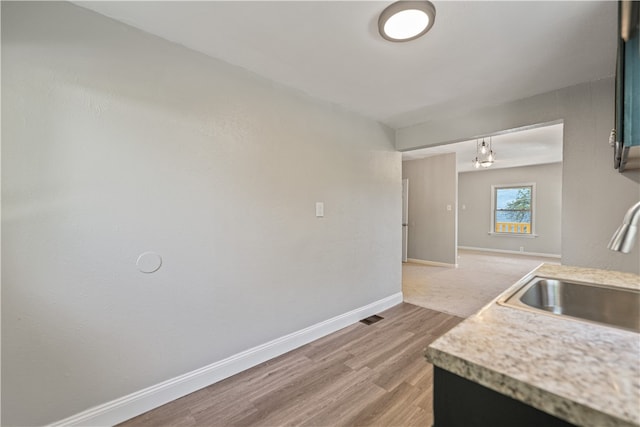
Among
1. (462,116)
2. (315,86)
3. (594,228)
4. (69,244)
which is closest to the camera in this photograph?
(69,244)

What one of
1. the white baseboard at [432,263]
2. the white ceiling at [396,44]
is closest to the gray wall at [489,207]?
the white baseboard at [432,263]

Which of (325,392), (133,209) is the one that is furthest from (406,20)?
(325,392)

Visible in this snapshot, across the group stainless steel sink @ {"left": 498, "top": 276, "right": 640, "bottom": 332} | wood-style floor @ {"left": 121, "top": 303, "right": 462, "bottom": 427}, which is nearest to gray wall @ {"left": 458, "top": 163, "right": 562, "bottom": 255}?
stainless steel sink @ {"left": 498, "top": 276, "right": 640, "bottom": 332}

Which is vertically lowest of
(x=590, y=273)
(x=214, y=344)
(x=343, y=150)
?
(x=214, y=344)

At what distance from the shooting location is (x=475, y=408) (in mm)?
627

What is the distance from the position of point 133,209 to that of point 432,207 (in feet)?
18.3

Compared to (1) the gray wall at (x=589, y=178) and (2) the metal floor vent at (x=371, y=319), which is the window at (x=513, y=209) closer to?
(1) the gray wall at (x=589, y=178)

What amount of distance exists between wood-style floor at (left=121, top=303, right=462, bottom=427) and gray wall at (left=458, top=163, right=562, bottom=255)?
5932mm

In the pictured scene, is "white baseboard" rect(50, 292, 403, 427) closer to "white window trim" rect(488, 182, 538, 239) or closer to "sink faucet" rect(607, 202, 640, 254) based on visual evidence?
"sink faucet" rect(607, 202, 640, 254)

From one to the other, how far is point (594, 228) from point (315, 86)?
252 centimetres

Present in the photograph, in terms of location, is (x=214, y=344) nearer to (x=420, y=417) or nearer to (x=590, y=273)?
(x=420, y=417)

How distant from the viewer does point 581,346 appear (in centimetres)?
69

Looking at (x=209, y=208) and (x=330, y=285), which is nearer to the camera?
(x=209, y=208)

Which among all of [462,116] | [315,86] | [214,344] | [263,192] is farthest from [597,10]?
[214,344]
